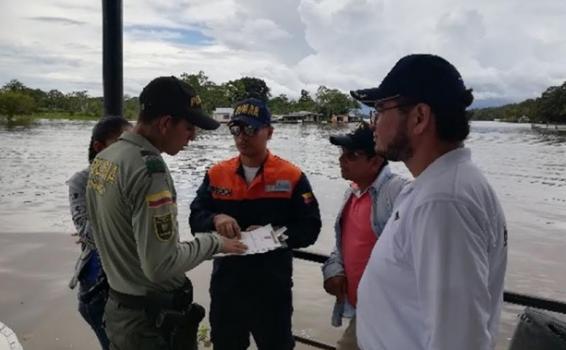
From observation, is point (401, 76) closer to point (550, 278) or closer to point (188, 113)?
point (188, 113)

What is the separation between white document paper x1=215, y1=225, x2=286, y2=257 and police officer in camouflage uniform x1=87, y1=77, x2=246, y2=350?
18cm

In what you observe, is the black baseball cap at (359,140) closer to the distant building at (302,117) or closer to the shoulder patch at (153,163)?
the shoulder patch at (153,163)

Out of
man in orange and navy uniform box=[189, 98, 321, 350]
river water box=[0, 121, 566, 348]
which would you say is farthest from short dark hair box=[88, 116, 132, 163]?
river water box=[0, 121, 566, 348]

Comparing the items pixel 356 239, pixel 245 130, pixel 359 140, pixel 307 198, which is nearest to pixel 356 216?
pixel 356 239

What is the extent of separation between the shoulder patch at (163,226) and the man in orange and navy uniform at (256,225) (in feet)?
2.40

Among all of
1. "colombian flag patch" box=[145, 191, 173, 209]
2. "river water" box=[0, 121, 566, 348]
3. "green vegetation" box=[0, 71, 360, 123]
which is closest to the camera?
"colombian flag patch" box=[145, 191, 173, 209]

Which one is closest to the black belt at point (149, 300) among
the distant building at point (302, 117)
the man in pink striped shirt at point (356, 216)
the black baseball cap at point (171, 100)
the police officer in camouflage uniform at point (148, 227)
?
the police officer in camouflage uniform at point (148, 227)

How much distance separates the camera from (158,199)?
179 cm

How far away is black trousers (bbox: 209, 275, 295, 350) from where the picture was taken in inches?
102

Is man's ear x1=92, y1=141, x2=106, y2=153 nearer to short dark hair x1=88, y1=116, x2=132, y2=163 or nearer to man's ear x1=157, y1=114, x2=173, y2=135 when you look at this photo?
short dark hair x1=88, y1=116, x2=132, y2=163

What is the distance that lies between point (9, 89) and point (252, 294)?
99.6m

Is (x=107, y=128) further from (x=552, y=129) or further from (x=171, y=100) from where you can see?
(x=552, y=129)

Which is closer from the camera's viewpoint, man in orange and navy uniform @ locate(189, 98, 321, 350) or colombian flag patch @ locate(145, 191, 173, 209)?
colombian flag patch @ locate(145, 191, 173, 209)

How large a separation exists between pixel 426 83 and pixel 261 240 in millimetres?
1208
